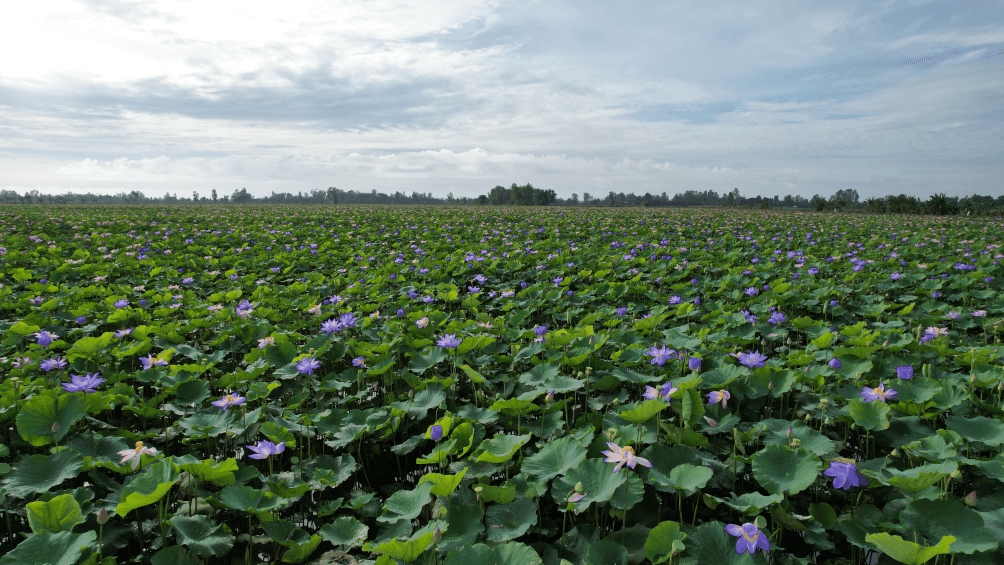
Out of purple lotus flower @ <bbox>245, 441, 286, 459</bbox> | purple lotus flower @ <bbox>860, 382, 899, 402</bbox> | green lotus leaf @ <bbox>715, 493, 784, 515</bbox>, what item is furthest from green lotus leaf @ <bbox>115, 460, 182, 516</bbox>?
purple lotus flower @ <bbox>860, 382, 899, 402</bbox>

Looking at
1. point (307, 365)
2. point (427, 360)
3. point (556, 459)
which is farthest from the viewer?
point (427, 360)

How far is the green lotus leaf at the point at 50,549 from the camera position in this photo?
1.45 meters

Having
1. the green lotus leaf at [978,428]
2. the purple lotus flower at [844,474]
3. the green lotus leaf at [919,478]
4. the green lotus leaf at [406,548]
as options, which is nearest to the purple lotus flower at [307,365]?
the green lotus leaf at [406,548]

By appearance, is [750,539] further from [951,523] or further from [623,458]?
[951,523]

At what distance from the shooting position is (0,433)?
7.68ft

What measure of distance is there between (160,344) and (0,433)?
4.54ft

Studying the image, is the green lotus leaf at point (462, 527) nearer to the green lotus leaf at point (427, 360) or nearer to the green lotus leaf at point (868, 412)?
the green lotus leaf at point (427, 360)

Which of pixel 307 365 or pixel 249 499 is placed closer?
pixel 249 499

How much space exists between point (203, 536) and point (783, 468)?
2.34m

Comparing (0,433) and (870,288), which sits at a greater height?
(870,288)

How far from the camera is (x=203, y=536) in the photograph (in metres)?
1.75

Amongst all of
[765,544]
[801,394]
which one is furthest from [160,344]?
[801,394]

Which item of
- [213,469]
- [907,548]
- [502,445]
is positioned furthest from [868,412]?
Result: [213,469]

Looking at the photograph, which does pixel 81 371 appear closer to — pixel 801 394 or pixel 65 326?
pixel 65 326
